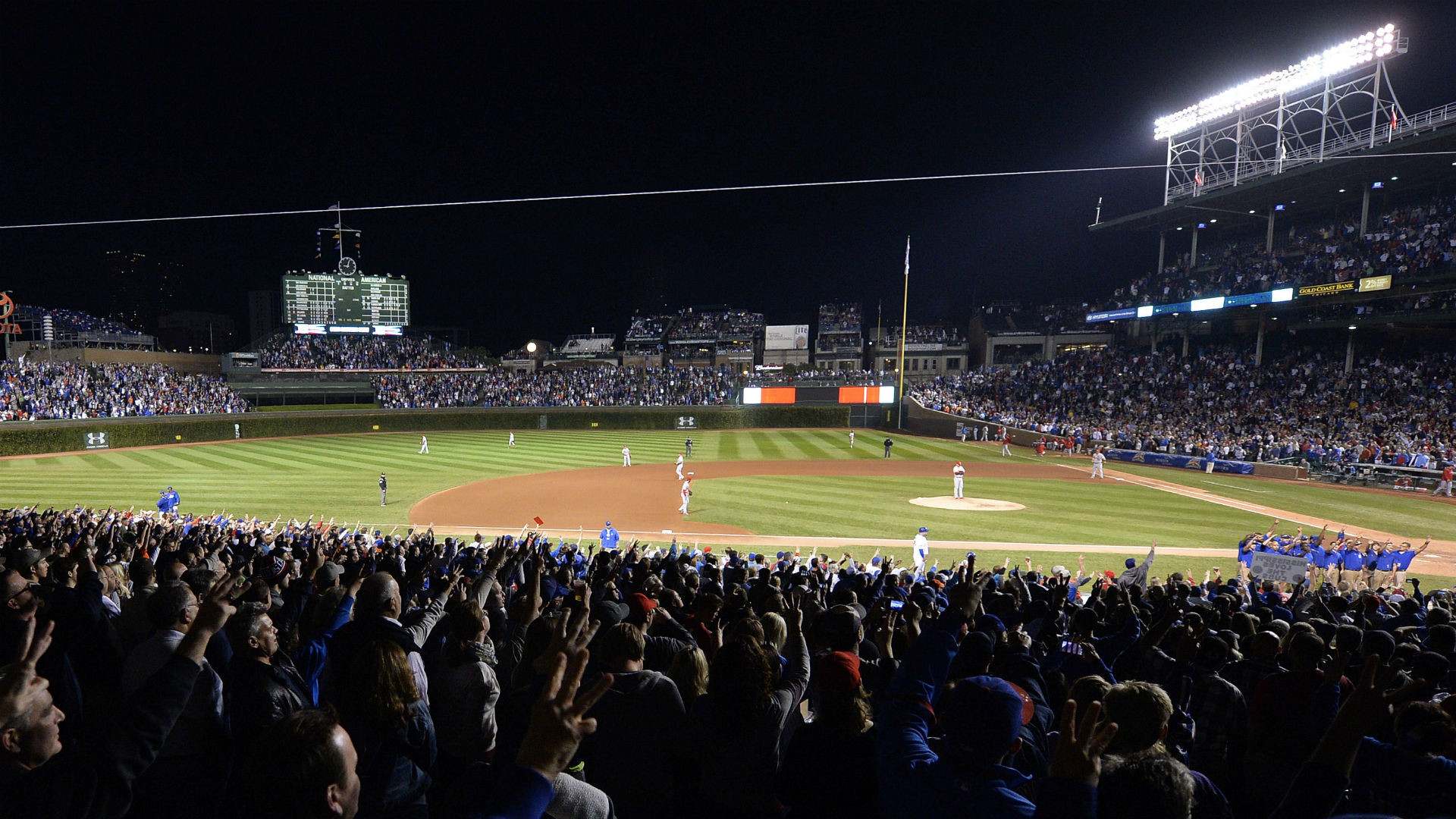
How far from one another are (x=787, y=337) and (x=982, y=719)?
8233cm

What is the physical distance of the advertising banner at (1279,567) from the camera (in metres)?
12.8

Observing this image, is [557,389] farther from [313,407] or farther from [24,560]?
[24,560]

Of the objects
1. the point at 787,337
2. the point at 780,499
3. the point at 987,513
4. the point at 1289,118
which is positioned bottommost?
the point at 780,499

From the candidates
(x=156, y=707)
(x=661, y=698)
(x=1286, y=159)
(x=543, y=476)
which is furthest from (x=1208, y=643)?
(x=1286, y=159)

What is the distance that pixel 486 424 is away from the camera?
184 feet

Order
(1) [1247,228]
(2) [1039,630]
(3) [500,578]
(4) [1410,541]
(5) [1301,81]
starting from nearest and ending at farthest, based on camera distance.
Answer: (2) [1039,630], (3) [500,578], (4) [1410,541], (5) [1301,81], (1) [1247,228]

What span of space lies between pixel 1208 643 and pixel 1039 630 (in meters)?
2.27

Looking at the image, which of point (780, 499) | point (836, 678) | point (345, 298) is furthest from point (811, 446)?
point (345, 298)

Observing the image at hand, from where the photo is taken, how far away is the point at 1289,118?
141ft

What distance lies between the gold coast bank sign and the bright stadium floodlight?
11.6 m

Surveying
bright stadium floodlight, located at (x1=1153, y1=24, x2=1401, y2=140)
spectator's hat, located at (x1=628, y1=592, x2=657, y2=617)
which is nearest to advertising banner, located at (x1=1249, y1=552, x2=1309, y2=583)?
spectator's hat, located at (x1=628, y1=592, x2=657, y2=617)

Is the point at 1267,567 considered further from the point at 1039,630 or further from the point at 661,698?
the point at 661,698

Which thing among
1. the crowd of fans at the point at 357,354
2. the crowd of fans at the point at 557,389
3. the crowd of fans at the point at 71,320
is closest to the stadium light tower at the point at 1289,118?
the crowd of fans at the point at 557,389

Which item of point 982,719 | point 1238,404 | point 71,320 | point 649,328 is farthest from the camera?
point 649,328
